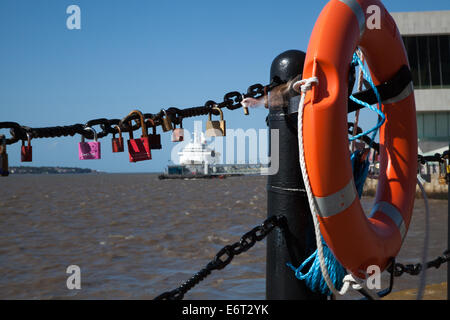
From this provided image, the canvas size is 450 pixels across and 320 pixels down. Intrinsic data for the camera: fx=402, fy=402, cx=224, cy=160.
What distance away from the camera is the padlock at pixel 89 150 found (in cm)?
213

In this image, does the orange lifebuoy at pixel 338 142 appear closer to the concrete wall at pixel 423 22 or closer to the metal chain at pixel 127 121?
the metal chain at pixel 127 121

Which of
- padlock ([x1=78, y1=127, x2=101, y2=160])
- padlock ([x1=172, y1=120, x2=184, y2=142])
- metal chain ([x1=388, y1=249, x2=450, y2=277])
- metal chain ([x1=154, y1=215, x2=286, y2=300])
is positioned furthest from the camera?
padlock ([x1=172, y1=120, x2=184, y2=142])

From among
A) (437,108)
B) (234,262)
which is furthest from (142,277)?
(437,108)

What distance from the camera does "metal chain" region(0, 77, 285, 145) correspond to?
186 cm

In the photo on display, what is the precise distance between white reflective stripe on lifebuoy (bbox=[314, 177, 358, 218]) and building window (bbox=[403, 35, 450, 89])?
2635 centimetres

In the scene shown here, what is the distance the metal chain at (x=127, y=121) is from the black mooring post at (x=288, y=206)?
0.55ft

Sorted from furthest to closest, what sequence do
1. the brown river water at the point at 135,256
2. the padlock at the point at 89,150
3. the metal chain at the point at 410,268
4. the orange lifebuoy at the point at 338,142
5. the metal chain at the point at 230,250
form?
the brown river water at the point at 135,256
the metal chain at the point at 410,268
the padlock at the point at 89,150
the metal chain at the point at 230,250
the orange lifebuoy at the point at 338,142

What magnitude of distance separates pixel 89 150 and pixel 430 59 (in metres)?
27.6

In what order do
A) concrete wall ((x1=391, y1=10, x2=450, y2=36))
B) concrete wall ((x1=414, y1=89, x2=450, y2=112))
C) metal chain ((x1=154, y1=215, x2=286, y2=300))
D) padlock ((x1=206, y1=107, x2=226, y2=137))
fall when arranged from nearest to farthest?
metal chain ((x1=154, y1=215, x2=286, y2=300))
padlock ((x1=206, y1=107, x2=226, y2=137))
concrete wall ((x1=391, y1=10, x2=450, y2=36))
concrete wall ((x1=414, y1=89, x2=450, y2=112))

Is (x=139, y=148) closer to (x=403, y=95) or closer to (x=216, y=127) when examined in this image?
(x=216, y=127)

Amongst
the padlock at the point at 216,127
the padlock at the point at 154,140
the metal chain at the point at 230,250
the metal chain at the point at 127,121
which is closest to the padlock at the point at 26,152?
the metal chain at the point at 127,121

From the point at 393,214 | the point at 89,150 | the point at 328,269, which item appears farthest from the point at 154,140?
the point at 393,214

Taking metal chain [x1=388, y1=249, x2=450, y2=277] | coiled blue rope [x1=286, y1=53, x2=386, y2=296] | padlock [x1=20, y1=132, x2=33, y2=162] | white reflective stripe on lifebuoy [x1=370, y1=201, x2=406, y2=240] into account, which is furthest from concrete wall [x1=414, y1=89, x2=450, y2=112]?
padlock [x1=20, y1=132, x2=33, y2=162]

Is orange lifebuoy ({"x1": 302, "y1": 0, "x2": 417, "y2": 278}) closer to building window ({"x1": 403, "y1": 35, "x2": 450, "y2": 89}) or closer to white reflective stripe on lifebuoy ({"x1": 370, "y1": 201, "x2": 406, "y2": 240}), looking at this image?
white reflective stripe on lifebuoy ({"x1": 370, "y1": 201, "x2": 406, "y2": 240})
